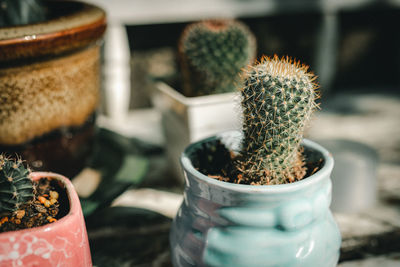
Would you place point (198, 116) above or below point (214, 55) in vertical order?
below

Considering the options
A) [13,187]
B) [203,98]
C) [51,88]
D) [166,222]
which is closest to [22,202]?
[13,187]

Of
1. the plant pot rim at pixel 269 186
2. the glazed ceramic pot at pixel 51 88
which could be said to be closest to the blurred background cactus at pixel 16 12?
the glazed ceramic pot at pixel 51 88

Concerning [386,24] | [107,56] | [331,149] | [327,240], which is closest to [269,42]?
[386,24]

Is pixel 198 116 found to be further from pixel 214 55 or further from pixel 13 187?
pixel 13 187

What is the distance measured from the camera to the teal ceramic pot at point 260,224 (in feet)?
1.73

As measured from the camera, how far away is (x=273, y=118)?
1.80 feet

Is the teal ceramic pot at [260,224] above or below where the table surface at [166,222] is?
above

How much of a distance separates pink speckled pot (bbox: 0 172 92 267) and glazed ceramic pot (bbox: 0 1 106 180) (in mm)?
248

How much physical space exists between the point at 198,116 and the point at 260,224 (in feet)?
1.34

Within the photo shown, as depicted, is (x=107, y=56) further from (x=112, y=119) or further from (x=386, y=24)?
(x=386, y=24)

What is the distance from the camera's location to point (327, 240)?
57 cm

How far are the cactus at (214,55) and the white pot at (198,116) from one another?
0.11ft

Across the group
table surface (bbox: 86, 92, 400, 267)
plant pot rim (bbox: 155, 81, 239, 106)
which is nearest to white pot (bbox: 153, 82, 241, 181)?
plant pot rim (bbox: 155, 81, 239, 106)

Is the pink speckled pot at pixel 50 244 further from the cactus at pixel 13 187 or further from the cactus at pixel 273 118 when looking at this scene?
the cactus at pixel 273 118
